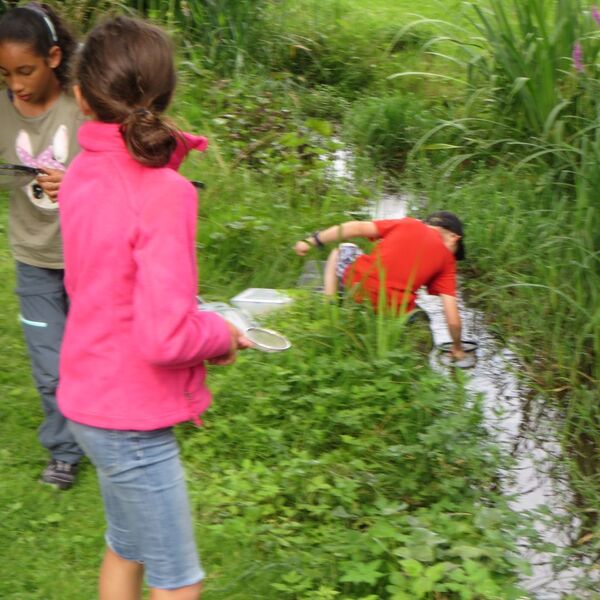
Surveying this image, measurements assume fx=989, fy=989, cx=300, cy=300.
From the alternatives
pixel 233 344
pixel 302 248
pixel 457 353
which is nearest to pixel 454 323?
pixel 457 353

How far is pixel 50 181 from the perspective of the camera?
2824mm

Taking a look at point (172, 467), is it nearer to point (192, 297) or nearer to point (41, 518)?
point (192, 297)

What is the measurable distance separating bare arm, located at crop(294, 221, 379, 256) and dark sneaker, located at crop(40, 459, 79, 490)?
174 cm

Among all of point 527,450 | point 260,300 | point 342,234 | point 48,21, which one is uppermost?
point 48,21

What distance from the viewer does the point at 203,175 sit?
5.47 metres

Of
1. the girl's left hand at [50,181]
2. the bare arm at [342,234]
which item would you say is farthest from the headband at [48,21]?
the bare arm at [342,234]

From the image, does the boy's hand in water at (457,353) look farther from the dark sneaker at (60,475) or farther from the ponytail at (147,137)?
the ponytail at (147,137)

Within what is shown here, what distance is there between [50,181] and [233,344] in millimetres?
1007

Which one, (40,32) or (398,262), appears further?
(398,262)

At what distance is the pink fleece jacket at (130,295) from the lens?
1934mm

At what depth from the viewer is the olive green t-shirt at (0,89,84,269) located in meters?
3.00

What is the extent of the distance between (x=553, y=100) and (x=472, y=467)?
2.74m

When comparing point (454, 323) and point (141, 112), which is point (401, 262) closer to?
point (454, 323)

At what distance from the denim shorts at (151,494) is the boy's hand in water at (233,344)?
0.62 feet
